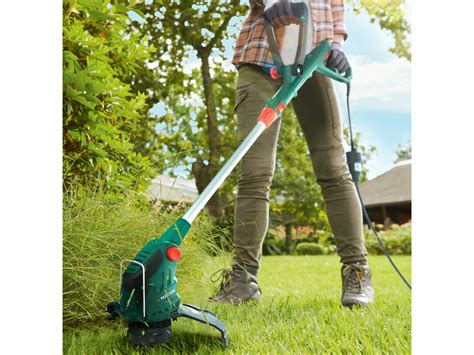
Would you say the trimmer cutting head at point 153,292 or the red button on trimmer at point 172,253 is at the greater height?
the red button on trimmer at point 172,253

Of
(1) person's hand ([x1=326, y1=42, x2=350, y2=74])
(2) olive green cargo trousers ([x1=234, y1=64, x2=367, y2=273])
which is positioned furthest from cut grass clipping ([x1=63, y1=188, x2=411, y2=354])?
(1) person's hand ([x1=326, y1=42, x2=350, y2=74])

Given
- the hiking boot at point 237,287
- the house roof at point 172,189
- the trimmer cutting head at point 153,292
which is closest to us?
the trimmer cutting head at point 153,292

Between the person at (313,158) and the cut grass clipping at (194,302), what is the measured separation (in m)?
0.08

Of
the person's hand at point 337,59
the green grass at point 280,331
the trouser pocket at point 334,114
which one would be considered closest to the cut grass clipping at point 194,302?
the green grass at point 280,331

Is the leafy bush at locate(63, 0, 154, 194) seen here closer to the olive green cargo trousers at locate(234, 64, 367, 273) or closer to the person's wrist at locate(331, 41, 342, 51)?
the olive green cargo trousers at locate(234, 64, 367, 273)

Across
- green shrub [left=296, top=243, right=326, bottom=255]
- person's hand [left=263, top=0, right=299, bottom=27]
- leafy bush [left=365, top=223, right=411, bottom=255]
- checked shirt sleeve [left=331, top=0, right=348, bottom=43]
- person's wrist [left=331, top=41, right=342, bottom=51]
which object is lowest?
green shrub [left=296, top=243, right=326, bottom=255]

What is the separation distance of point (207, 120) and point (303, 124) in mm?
745

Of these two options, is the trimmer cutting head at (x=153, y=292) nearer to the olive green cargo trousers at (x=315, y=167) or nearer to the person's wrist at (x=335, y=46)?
the olive green cargo trousers at (x=315, y=167)

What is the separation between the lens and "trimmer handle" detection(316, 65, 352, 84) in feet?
4.72

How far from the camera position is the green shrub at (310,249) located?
14.7 ft

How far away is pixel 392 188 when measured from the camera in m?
2.49

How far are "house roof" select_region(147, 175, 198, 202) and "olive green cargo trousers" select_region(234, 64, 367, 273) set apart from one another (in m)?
0.22
